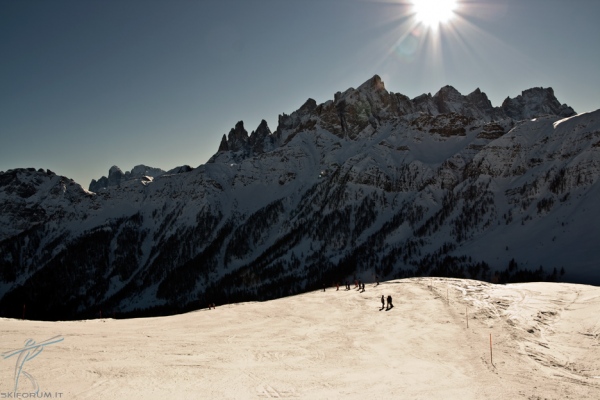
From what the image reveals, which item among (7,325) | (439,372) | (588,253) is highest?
(588,253)

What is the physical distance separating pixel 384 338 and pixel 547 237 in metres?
136

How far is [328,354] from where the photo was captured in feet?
101

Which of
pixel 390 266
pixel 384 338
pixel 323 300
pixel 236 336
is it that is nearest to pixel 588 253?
pixel 390 266

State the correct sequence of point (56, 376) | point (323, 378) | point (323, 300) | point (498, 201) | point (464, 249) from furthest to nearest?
point (498, 201) < point (464, 249) < point (323, 300) < point (323, 378) < point (56, 376)

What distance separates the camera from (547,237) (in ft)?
479

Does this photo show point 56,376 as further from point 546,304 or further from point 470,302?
point 546,304
